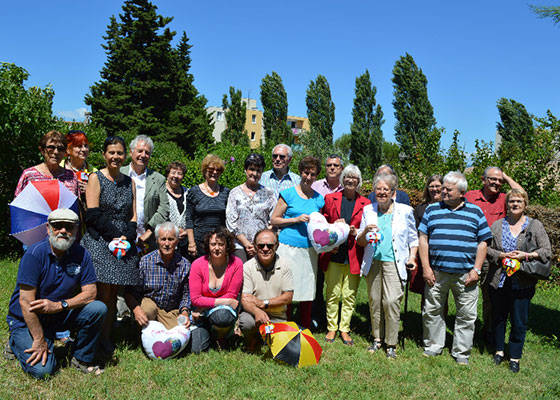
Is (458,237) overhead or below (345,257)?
overhead

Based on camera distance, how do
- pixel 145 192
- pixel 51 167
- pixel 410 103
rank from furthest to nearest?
pixel 410 103 → pixel 145 192 → pixel 51 167

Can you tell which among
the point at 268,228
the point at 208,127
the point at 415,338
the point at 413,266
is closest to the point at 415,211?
the point at 413,266

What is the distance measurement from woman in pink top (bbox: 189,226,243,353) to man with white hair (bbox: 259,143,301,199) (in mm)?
1140

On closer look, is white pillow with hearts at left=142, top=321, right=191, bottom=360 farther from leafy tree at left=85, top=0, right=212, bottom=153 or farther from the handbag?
leafy tree at left=85, top=0, right=212, bottom=153

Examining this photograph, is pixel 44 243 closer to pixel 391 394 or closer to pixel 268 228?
pixel 268 228

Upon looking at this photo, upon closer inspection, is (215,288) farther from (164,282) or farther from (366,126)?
(366,126)

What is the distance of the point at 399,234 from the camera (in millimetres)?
4840

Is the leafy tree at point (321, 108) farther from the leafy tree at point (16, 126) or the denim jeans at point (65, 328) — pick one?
the denim jeans at point (65, 328)

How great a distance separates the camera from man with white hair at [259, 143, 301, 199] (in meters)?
5.54

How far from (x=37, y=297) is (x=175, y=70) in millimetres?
30547

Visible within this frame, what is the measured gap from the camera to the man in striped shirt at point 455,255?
15.3 ft

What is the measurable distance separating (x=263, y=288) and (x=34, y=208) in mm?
2459

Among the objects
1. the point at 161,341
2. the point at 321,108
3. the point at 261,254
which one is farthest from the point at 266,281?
the point at 321,108

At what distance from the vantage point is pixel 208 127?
32.6 metres
